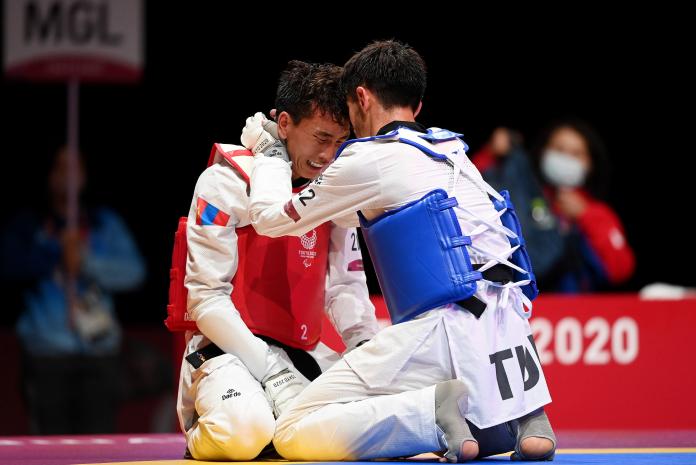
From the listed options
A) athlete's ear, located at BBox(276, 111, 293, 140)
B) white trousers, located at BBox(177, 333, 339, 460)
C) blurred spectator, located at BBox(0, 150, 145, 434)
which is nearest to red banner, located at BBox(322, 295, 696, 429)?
blurred spectator, located at BBox(0, 150, 145, 434)

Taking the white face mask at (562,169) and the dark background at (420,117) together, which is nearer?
the white face mask at (562,169)

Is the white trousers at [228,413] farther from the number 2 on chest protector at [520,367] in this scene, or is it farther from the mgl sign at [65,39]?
the mgl sign at [65,39]

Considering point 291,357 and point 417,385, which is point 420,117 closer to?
point 291,357

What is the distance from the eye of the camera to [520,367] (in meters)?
3.48

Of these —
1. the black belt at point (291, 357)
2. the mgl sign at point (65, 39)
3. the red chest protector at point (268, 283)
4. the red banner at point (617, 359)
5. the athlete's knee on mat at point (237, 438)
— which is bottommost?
the red banner at point (617, 359)

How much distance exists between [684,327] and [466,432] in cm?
342

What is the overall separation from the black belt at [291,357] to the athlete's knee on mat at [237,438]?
0.33 meters

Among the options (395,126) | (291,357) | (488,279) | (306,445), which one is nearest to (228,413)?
(306,445)

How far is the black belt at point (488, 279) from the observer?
3.46m

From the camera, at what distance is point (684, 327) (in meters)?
6.37

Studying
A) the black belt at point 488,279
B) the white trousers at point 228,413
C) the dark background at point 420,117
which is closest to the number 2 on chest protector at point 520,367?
the black belt at point 488,279

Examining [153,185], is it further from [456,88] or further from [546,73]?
[546,73]

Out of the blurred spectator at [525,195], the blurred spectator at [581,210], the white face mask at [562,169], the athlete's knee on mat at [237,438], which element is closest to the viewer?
the athlete's knee on mat at [237,438]

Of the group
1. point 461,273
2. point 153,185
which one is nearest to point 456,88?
point 153,185
